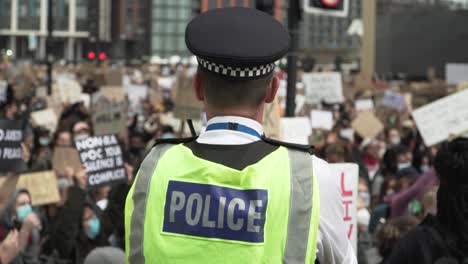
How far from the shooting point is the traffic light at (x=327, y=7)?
24.7ft

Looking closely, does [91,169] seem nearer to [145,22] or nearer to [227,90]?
[227,90]

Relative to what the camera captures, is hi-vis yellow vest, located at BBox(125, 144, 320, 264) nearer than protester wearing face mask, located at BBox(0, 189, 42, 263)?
Yes

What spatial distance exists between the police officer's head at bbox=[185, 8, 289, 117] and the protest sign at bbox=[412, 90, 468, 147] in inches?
266

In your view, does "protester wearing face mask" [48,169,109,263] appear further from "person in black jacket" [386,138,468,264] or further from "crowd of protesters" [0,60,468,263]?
"person in black jacket" [386,138,468,264]

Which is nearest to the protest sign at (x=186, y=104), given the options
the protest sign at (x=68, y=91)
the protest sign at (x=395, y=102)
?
the protest sign at (x=395, y=102)

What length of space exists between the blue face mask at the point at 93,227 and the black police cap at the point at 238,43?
15.2 feet

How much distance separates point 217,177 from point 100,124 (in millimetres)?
10592

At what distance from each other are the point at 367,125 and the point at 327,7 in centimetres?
628

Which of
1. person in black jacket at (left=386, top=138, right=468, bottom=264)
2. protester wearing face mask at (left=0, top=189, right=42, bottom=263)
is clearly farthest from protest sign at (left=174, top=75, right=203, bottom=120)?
person in black jacket at (left=386, top=138, right=468, bottom=264)

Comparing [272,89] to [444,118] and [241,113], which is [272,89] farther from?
[444,118]

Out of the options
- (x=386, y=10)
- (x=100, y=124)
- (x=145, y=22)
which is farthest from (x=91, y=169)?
(x=145, y=22)

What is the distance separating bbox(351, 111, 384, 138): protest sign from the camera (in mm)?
13711

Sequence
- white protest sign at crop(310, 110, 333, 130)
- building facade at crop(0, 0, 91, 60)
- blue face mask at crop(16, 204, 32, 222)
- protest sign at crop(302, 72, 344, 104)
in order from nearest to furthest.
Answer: blue face mask at crop(16, 204, 32, 222)
white protest sign at crop(310, 110, 333, 130)
protest sign at crop(302, 72, 344, 104)
building facade at crop(0, 0, 91, 60)

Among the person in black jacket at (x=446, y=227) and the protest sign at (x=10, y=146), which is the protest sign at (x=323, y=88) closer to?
the protest sign at (x=10, y=146)
